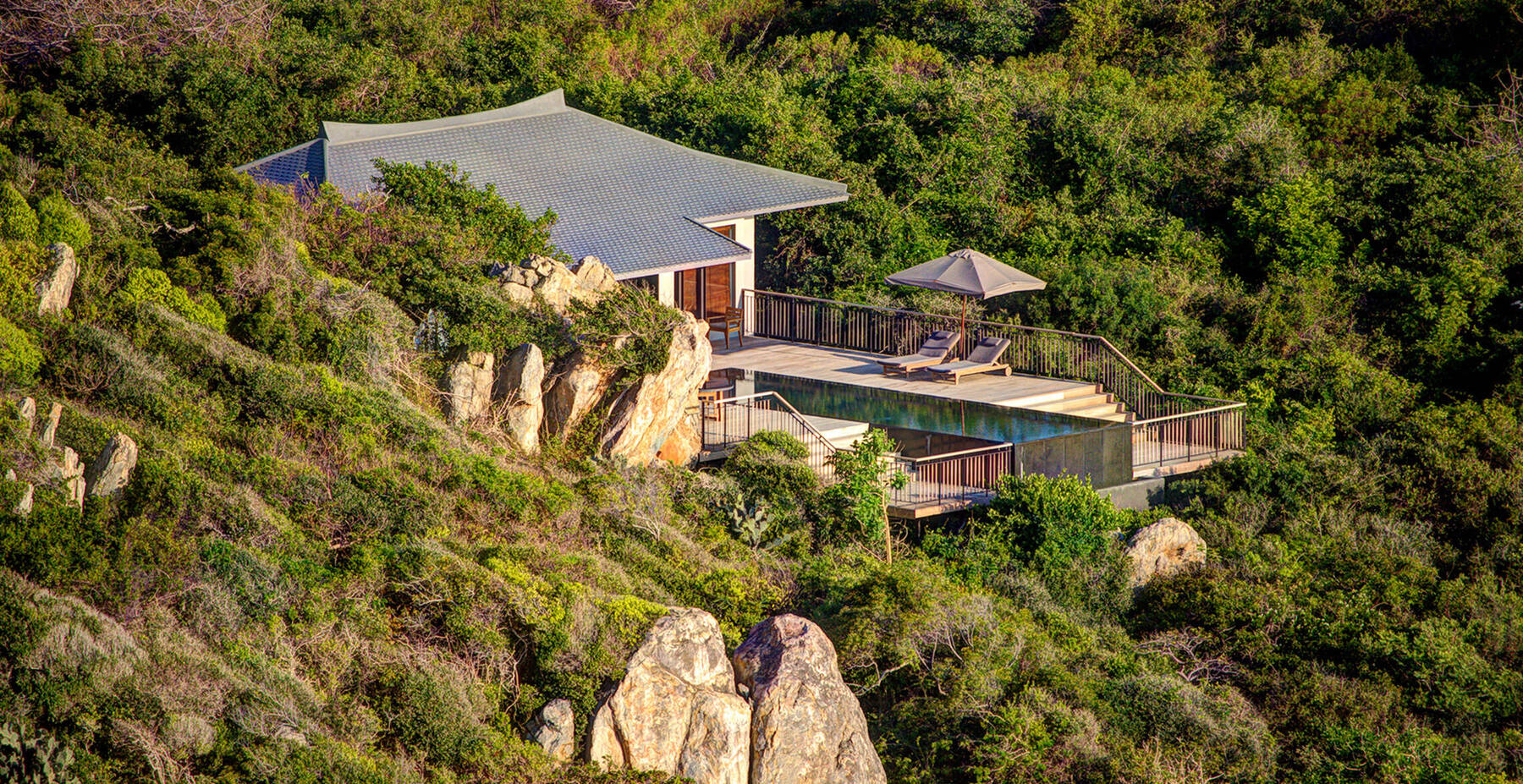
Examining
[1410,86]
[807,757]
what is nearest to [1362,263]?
[1410,86]

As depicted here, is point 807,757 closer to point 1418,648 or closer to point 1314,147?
point 1418,648

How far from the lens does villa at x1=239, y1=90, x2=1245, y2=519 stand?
74.1 feet

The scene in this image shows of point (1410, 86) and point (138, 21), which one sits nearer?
point (138, 21)

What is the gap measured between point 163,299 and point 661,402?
6.86 m

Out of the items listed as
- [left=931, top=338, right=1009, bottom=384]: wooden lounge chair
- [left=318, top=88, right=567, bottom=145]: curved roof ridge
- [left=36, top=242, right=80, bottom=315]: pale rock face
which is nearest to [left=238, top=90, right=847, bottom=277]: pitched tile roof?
[left=318, top=88, right=567, bottom=145]: curved roof ridge

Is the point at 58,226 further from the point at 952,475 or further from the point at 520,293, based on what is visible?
the point at 952,475

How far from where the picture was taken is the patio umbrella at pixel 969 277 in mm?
25641

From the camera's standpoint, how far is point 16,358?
16.5 meters

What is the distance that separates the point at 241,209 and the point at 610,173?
29.1 ft

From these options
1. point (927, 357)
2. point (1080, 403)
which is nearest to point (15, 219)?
point (927, 357)

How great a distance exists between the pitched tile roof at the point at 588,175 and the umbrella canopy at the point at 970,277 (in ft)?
10.8

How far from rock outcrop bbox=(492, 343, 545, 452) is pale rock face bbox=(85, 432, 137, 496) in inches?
246

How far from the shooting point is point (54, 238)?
19453 millimetres

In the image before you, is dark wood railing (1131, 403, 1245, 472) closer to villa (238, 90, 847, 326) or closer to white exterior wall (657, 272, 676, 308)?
villa (238, 90, 847, 326)
